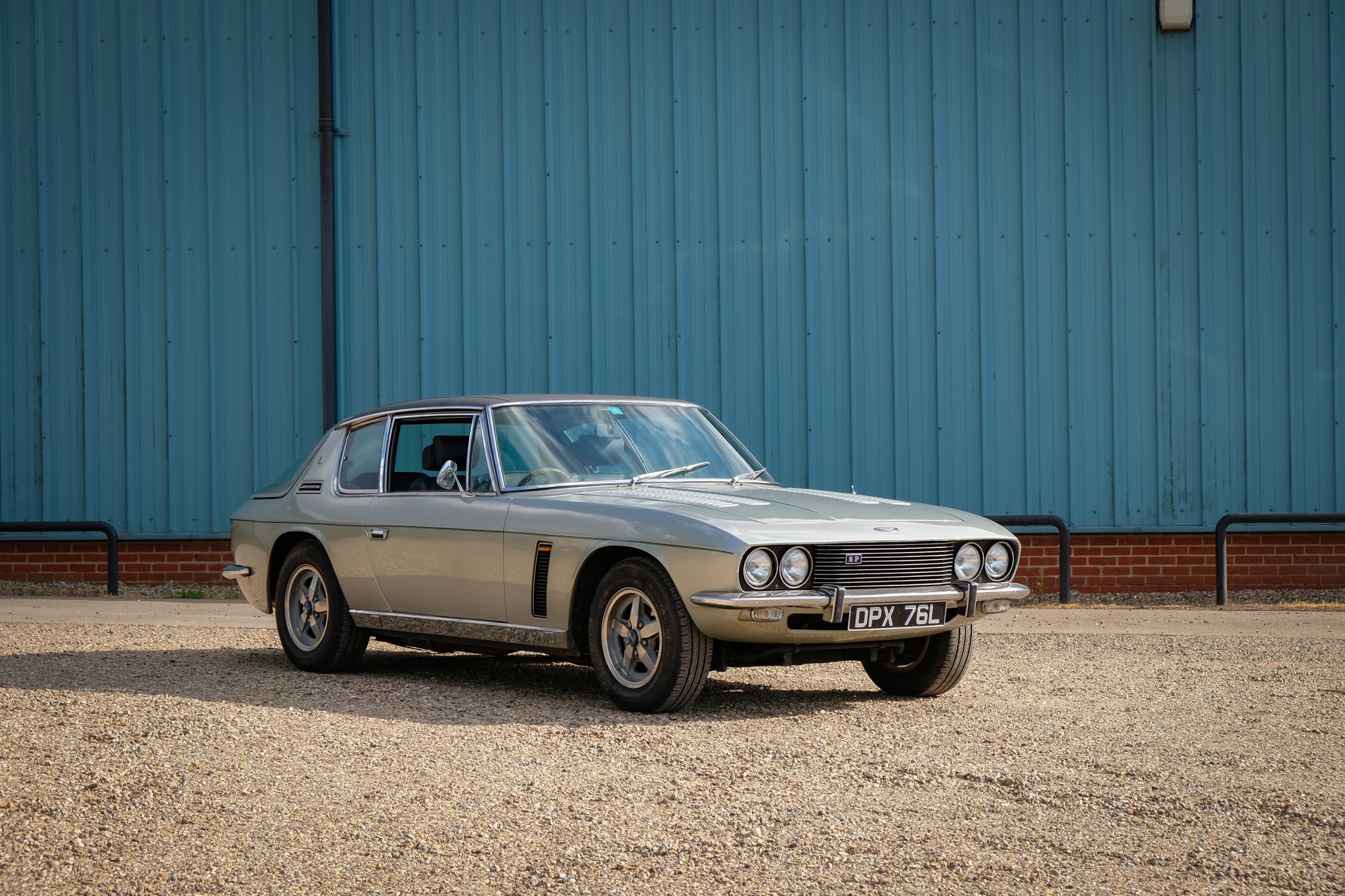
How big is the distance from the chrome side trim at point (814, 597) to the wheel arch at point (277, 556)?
312 cm

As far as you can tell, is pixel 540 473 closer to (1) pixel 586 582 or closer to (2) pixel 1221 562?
(1) pixel 586 582

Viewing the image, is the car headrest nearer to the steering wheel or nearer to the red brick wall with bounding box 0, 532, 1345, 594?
the steering wheel

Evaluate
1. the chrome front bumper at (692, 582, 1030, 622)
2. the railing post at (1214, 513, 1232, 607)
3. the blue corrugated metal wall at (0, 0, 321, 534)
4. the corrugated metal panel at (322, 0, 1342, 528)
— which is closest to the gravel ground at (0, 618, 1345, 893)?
the chrome front bumper at (692, 582, 1030, 622)

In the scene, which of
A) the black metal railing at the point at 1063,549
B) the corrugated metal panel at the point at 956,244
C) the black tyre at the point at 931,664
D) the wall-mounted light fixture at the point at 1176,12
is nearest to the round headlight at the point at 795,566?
the black tyre at the point at 931,664

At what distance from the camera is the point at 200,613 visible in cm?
1157

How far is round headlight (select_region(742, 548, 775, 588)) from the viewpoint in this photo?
6118mm

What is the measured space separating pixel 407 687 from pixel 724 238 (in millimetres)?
7184

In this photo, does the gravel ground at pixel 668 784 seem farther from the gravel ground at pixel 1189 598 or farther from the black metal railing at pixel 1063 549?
the gravel ground at pixel 1189 598

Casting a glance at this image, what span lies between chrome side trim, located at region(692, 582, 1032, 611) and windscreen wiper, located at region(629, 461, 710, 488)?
4.17 ft

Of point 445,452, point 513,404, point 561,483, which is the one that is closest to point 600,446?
point 561,483

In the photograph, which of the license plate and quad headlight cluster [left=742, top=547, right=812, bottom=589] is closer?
quad headlight cluster [left=742, top=547, right=812, bottom=589]

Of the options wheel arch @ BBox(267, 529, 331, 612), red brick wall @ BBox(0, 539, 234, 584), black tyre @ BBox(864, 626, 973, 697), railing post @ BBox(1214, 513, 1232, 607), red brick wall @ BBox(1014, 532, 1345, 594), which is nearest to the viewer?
black tyre @ BBox(864, 626, 973, 697)

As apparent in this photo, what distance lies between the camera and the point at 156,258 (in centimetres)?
1421

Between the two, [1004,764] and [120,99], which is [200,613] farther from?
[1004,764]
